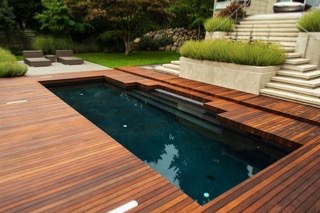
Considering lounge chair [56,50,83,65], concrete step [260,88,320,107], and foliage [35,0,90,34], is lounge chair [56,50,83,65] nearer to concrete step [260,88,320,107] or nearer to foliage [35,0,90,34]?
foliage [35,0,90,34]

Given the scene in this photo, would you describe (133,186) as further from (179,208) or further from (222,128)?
(222,128)

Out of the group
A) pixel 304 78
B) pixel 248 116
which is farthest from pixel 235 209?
pixel 304 78

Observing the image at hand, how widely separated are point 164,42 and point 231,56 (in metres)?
9.42

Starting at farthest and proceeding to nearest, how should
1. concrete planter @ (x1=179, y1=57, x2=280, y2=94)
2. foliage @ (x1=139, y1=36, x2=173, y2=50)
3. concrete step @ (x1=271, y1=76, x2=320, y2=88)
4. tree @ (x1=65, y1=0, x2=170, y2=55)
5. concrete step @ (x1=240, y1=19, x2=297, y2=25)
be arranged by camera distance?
foliage @ (x1=139, y1=36, x2=173, y2=50) < tree @ (x1=65, y1=0, x2=170, y2=55) < concrete step @ (x1=240, y1=19, x2=297, y2=25) < concrete planter @ (x1=179, y1=57, x2=280, y2=94) < concrete step @ (x1=271, y1=76, x2=320, y2=88)

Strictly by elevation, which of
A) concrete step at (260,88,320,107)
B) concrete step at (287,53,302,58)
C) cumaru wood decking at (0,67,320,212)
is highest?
concrete step at (287,53,302,58)

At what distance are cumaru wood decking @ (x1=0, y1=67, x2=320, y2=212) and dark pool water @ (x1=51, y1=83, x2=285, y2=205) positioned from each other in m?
0.35

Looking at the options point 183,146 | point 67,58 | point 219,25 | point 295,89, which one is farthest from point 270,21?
point 67,58

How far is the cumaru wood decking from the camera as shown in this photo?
7.43 ft

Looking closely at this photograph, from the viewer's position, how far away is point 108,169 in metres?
2.78

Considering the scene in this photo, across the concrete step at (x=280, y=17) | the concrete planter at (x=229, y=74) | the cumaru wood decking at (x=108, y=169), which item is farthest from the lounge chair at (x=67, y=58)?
the concrete step at (x=280, y=17)

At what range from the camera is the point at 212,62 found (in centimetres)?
684

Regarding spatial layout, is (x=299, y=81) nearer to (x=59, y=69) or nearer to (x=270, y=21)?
(x=270, y=21)

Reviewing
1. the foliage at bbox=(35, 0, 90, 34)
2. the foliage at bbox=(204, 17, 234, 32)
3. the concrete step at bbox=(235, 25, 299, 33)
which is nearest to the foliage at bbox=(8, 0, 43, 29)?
the foliage at bbox=(35, 0, 90, 34)

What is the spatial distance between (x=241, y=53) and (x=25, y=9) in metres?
13.0
